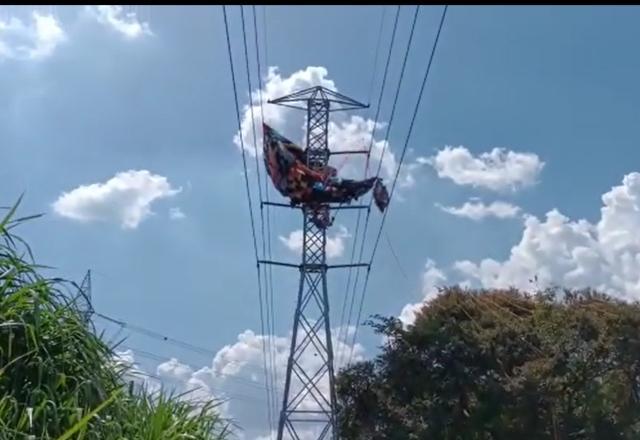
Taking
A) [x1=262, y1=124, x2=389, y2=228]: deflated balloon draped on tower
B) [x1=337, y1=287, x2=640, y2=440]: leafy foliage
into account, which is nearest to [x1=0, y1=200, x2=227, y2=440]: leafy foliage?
→ [x1=337, y1=287, x2=640, y2=440]: leafy foliage

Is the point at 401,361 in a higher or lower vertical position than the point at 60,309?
higher

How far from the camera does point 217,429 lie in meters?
6.77

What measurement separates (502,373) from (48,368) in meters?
19.0

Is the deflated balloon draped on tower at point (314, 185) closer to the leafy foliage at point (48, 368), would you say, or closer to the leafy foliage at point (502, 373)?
the leafy foliage at point (502, 373)

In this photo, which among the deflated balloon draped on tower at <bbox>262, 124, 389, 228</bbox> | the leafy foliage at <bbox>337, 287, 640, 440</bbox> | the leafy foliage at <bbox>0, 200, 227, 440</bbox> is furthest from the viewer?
the deflated balloon draped on tower at <bbox>262, 124, 389, 228</bbox>

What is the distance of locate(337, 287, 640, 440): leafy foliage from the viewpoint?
2100cm

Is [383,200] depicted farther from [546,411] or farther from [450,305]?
[546,411]

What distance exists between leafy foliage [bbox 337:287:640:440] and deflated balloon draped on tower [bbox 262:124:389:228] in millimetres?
3145

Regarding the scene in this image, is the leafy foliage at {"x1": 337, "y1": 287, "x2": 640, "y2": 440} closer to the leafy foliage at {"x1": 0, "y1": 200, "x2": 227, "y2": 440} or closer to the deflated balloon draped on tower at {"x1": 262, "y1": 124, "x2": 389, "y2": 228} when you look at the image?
the deflated balloon draped on tower at {"x1": 262, "y1": 124, "x2": 389, "y2": 228}

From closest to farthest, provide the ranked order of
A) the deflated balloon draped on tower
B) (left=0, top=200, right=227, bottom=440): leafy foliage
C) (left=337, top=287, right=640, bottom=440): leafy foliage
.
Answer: (left=0, top=200, right=227, bottom=440): leafy foliage → (left=337, top=287, right=640, bottom=440): leafy foliage → the deflated balloon draped on tower

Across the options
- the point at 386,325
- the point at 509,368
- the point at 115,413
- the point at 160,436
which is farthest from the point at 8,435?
the point at 386,325

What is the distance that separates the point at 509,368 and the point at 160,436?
18.4 metres

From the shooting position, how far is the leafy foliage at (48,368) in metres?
4.98

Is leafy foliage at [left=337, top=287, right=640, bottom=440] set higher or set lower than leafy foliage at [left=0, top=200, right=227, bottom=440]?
higher
